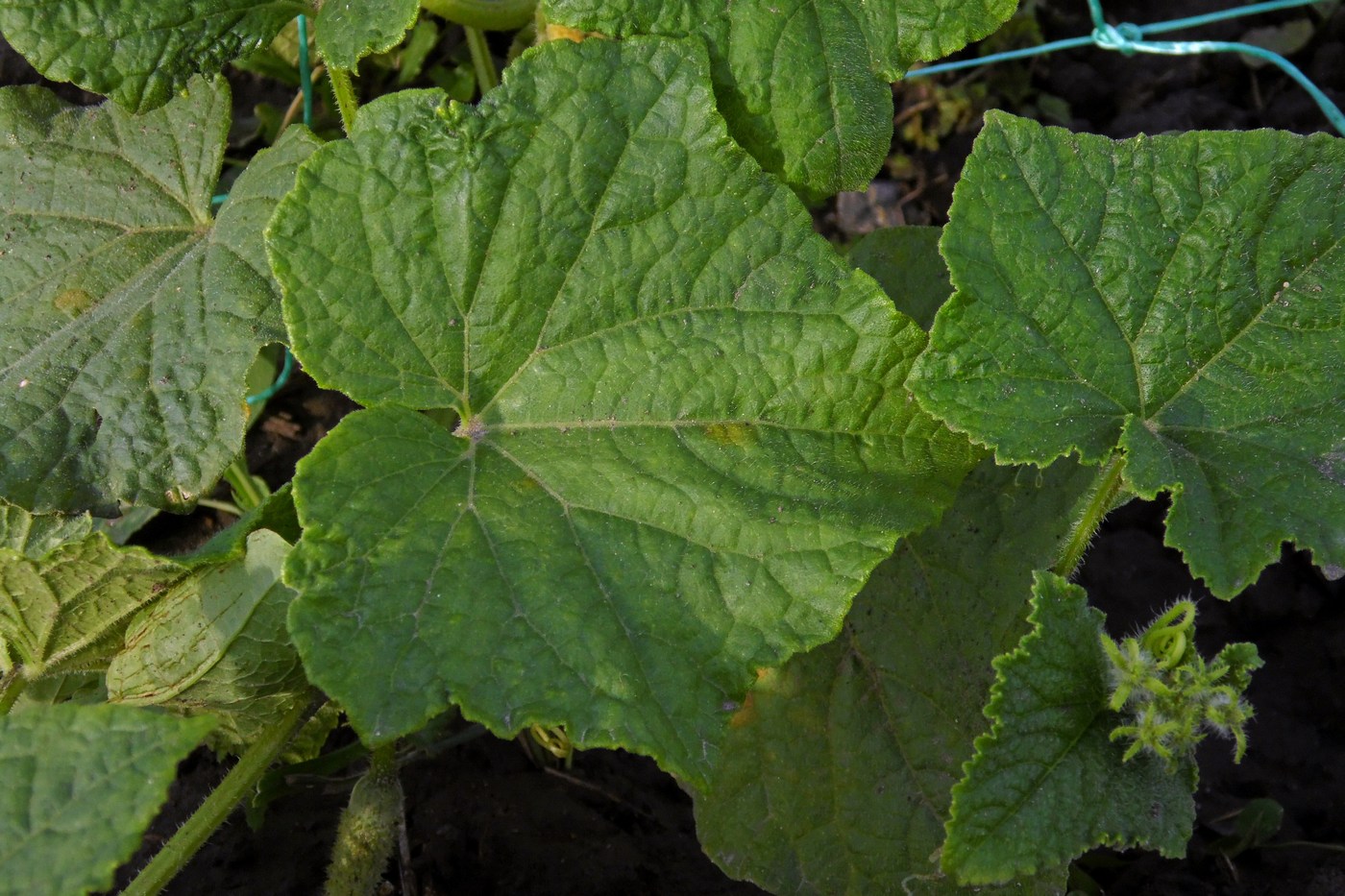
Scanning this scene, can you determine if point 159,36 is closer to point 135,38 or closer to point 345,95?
point 135,38

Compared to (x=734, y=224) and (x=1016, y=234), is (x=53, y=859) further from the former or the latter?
(x=1016, y=234)

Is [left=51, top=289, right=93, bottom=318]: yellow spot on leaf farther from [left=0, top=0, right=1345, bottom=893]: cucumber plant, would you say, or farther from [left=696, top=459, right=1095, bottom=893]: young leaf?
[left=696, top=459, right=1095, bottom=893]: young leaf

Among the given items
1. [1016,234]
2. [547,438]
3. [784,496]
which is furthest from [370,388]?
[1016,234]

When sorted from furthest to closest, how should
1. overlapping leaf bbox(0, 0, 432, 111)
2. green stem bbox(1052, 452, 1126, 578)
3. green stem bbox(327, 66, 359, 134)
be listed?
green stem bbox(327, 66, 359, 134) → overlapping leaf bbox(0, 0, 432, 111) → green stem bbox(1052, 452, 1126, 578)

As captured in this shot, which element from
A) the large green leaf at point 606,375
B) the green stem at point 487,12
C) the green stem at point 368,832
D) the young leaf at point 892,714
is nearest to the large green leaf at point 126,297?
the large green leaf at point 606,375

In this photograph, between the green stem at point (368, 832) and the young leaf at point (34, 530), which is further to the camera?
the young leaf at point (34, 530)

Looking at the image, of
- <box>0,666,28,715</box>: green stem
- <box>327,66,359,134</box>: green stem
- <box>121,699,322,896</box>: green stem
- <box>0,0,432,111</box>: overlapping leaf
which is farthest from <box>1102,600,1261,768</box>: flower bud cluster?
<box>0,666,28,715</box>: green stem

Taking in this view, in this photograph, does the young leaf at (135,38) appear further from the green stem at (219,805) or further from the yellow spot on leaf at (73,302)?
the green stem at (219,805)
